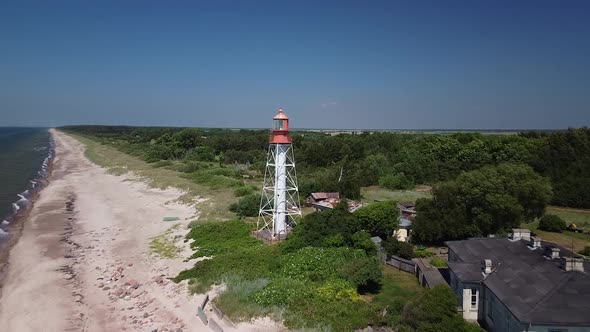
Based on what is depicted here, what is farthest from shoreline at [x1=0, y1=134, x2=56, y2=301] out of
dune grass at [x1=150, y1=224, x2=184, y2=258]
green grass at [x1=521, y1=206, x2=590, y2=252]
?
green grass at [x1=521, y1=206, x2=590, y2=252]

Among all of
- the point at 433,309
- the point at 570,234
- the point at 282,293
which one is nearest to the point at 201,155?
the point at 570,234

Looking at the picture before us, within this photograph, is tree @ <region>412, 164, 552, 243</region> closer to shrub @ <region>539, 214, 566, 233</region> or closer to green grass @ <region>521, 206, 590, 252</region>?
A: green grass @ <region>521, 206, 590, 252</region>

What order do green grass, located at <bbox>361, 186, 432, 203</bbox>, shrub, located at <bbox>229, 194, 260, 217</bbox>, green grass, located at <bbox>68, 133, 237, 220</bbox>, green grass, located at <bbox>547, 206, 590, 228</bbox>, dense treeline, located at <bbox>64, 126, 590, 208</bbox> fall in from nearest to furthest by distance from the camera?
shrub, located at <bbox>229, 194, 260, 217</bbox>, green grass, located at <bbox>547, 206, 590, 228</bbox>, green grass, located at <bbox>68, 133, 237, 220</bbox>, dense treeline, located at <bbox>64, 126, 590, 208</bbox>, green grass, located at <bbox>361, 186, 432, 203</bbox>

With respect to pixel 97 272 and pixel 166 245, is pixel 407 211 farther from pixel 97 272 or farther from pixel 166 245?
pixel 97 272

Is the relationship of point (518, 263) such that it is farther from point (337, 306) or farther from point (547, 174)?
point (547, 174)

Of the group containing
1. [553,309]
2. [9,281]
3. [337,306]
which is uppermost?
[553,309]

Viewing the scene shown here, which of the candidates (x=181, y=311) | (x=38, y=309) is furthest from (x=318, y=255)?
(x=38, y=309)
